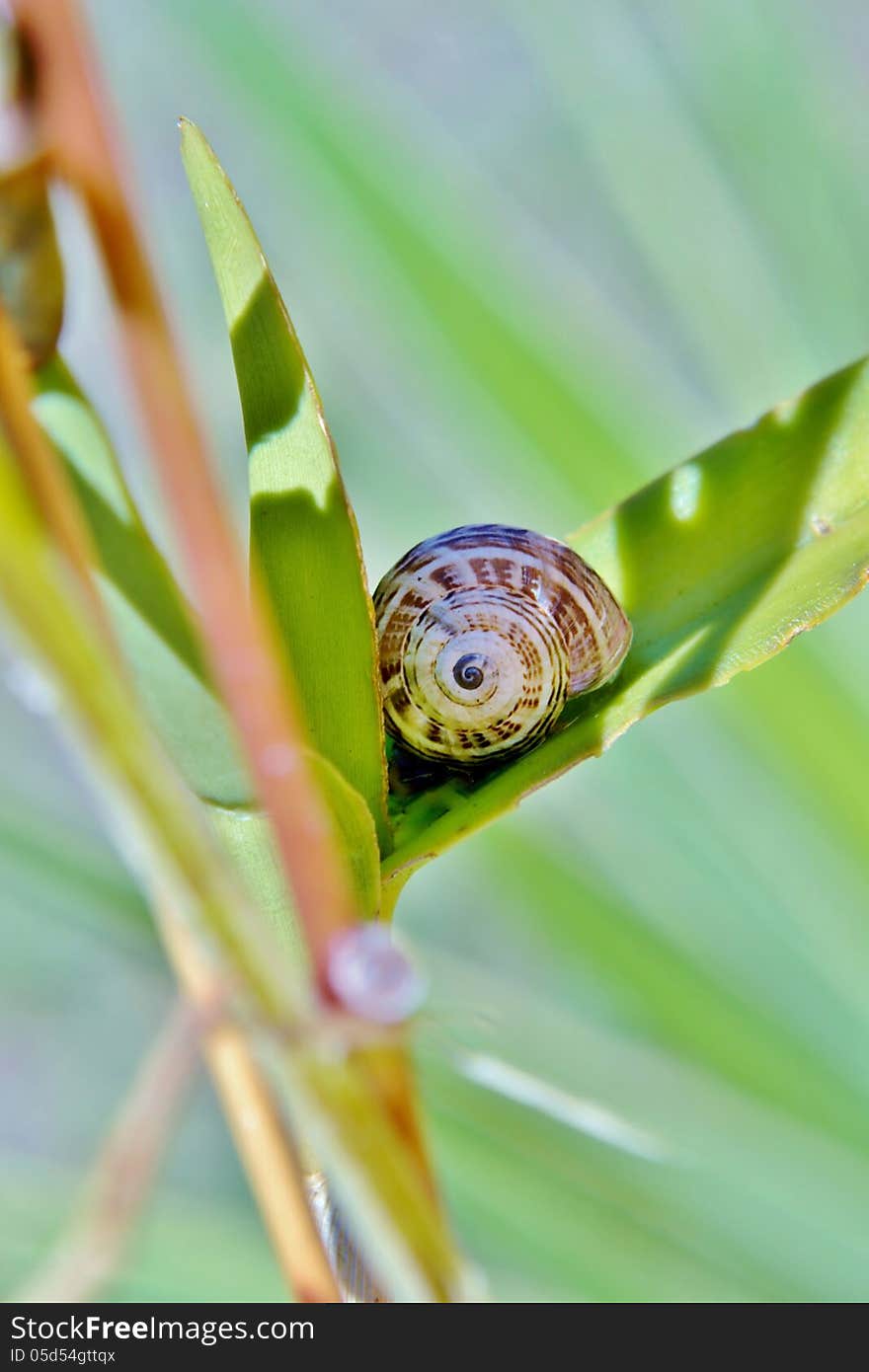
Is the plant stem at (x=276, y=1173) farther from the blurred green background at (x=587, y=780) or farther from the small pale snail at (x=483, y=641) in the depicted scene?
the small pale snail at (x=483, y=641)

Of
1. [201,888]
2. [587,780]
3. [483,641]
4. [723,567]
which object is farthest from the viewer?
[587,780]

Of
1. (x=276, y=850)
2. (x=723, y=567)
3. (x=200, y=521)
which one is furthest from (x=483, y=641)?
(x=200, y=521)

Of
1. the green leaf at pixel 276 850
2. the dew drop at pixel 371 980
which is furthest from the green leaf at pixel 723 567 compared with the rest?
the dew drop at pixel 371 980

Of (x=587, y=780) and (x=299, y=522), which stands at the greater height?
(x=299, y=522)

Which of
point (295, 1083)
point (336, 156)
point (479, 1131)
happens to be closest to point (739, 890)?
point (479, 1131)

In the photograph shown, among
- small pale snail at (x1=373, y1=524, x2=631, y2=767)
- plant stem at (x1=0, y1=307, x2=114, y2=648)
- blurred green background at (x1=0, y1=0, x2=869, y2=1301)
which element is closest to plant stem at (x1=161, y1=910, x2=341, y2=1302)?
blurred green background at (x1=0, y1=0, x2=869, y2=1301)

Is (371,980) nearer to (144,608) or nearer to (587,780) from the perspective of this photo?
(144,608)

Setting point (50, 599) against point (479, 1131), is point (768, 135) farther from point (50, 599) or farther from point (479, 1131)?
point (50, 599)
